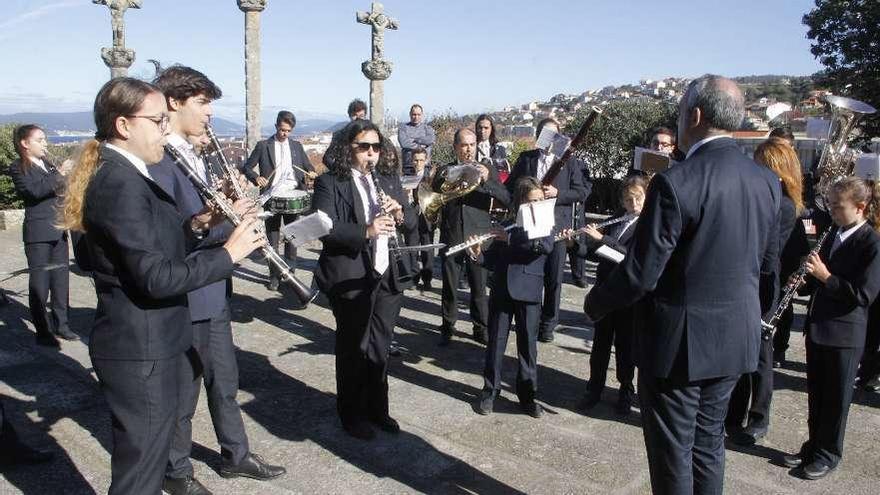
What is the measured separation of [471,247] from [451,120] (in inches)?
630

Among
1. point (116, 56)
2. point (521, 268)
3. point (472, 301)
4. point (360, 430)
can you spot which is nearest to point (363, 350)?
point (360, 430)

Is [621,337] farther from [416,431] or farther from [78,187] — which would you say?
[78,187]

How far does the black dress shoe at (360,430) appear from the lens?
15.0ft

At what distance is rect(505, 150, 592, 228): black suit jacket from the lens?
708cm

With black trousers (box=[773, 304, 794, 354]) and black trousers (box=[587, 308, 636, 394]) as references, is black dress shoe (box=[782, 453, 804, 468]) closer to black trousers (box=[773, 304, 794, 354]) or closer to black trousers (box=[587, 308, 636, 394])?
black trousers (box=[587, 308, 636, 394])

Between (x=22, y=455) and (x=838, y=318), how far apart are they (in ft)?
16.0

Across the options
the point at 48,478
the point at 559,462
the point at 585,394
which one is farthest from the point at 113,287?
the point at 585,394

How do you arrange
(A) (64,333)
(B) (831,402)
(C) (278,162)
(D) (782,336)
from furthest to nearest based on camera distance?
1. (C) (278,162)
2. (A) (64,333)
3. (D) (782,336)
4. (B) (831,402)

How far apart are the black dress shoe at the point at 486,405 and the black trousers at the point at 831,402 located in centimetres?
203

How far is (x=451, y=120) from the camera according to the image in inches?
824

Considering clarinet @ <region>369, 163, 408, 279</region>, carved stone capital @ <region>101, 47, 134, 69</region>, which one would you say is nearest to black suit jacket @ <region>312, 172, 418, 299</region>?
clarinet @ <region>369, 163, 408, 279</region>

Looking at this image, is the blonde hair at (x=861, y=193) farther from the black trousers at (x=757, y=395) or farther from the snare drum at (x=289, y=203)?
the snare drum at (x=289, y=203)

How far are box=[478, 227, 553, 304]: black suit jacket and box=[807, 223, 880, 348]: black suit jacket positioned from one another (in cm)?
175

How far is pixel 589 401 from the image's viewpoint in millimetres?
5168
